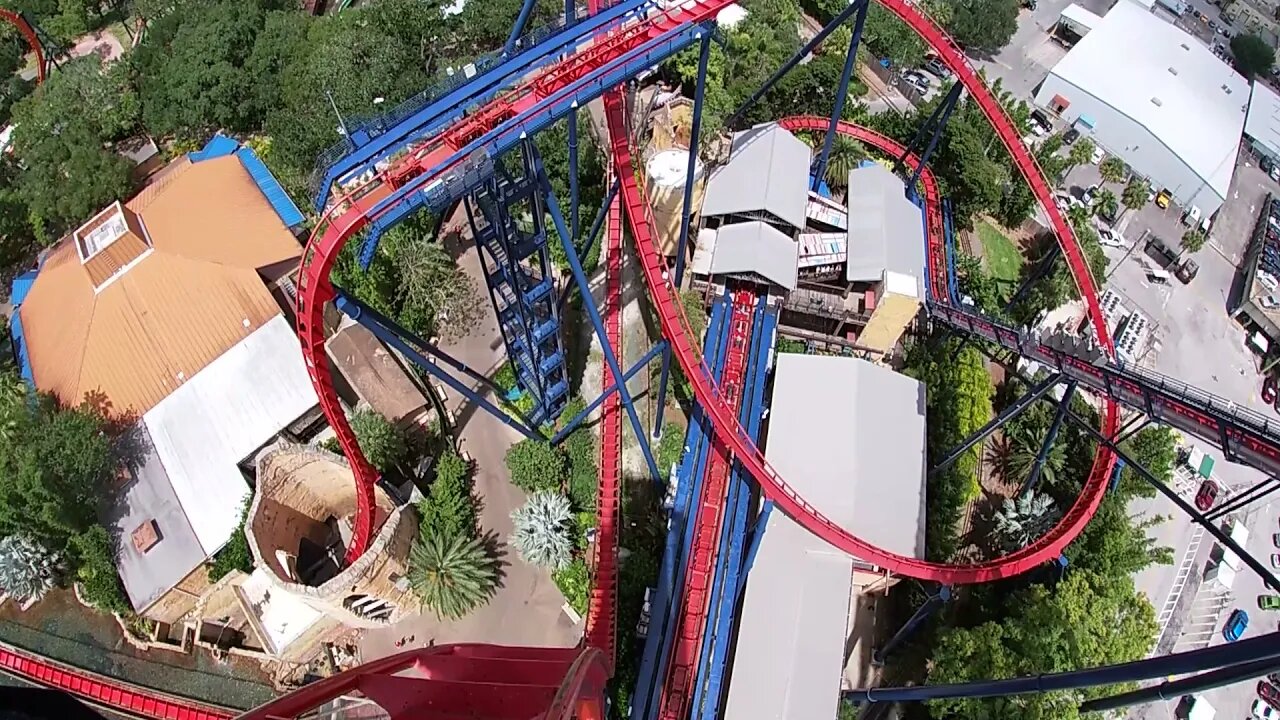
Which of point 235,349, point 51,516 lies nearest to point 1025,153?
point 235,349

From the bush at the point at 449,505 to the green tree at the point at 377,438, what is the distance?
6.27ft

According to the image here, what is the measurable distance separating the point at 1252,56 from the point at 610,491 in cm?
6092

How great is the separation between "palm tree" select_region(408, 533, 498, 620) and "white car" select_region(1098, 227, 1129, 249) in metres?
39.3

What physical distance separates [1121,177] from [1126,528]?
86.7 ft

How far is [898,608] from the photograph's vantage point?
1128 inches

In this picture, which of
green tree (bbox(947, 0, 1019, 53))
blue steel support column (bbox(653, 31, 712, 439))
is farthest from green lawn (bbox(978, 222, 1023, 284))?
blue steel support column (bbox(653, 31, 712, 439))

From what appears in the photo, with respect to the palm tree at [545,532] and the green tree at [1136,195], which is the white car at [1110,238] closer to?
the green tree at [1136,195]

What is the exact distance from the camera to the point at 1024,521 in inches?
1115

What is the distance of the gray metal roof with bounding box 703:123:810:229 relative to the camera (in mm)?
32406

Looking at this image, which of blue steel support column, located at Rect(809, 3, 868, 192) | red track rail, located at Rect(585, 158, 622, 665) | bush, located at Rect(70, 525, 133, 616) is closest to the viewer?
red track rail, located at Rect(585, 158, 622, 665)

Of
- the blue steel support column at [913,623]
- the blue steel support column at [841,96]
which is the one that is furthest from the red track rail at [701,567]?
the blue steel support column at [841,96]

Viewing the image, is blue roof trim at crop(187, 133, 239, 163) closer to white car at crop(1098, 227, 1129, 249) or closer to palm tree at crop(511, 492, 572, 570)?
palm tree at crop(511, 492, 572, 570)

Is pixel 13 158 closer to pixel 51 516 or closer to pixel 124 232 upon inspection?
pixel 124 232

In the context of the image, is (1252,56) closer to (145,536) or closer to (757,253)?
(757,253)
